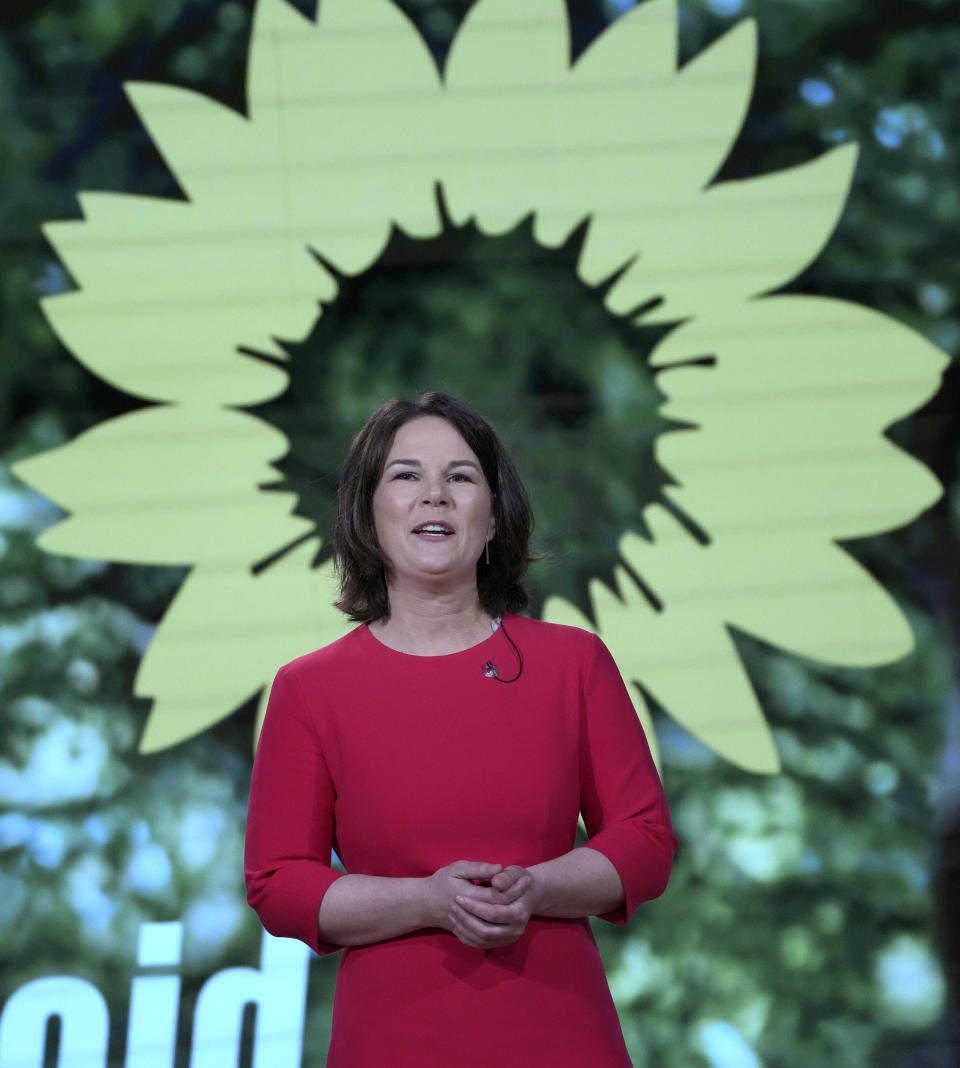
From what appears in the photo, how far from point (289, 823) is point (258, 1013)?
1.40m

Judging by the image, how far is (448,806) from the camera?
4.30 feet

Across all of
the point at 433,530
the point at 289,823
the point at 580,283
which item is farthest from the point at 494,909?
the point at 580,283

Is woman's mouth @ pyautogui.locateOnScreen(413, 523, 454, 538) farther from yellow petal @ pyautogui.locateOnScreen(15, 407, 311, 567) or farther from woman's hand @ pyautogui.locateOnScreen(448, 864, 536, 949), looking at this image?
yellow petal @ pyautogui.locateOnScreen(15, 407, 311, 567)

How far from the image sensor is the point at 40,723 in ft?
8.52

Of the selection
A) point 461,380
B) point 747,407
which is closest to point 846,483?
point 747,407

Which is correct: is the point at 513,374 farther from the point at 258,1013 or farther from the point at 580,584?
the point at 258,1013

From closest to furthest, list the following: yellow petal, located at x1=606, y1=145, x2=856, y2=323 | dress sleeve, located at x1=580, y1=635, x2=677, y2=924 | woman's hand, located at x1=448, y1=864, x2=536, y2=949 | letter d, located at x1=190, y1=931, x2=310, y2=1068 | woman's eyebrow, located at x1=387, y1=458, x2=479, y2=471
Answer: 1. woman's hand, located at x1=448, y1=864, x2=536, y2=949
2. dress sleeve, located at x1=580, y1=635, x2=677, y2=924
3. woman's eyebrow, located at x1=387, y1=458, x2=479, y2=471
4. letter d, located at x1=190, y1=931, x2=310, y2=1068
5. yellow petal, located at x1=606, y1=145, x2=856, y2=323

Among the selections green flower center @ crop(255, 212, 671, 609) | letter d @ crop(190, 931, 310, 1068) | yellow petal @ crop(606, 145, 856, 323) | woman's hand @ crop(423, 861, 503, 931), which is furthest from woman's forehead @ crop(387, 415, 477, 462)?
letter d @ crop(190, 931, 310, 1068)

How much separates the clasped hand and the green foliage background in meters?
1.42

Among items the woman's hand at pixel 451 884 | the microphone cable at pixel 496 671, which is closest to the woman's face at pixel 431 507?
the microphone cable at pixel 496 671

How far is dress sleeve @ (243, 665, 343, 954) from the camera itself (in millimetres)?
1306

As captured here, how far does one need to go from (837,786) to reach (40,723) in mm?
1619

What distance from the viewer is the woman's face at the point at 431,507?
1416 millimetres

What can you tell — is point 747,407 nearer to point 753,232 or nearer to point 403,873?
point 753,232
